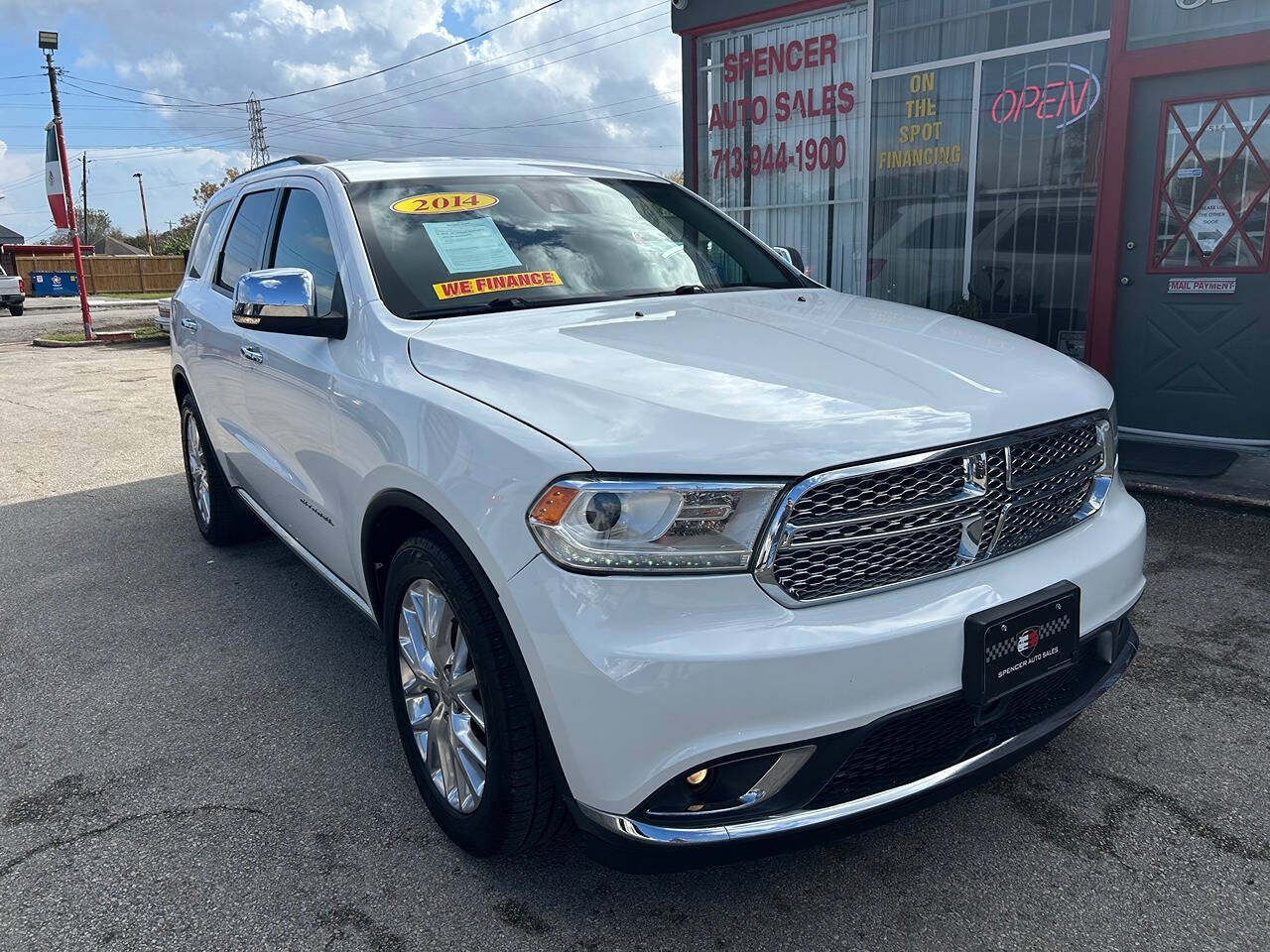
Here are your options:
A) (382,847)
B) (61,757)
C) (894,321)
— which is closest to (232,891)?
(382,847)

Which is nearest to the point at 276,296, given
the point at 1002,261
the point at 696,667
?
the point at 696,667

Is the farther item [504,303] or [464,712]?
[504,303]

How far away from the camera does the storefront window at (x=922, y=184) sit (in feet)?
26.7

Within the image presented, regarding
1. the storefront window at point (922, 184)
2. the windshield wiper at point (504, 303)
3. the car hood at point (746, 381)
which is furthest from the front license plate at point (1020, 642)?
the storefront window at point (922, 184)

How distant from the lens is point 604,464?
6.57ft

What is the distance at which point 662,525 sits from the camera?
1.99 metres

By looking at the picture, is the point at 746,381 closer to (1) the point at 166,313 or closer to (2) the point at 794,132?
(1) the point at 166,313

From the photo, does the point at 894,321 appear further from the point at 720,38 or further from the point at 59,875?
the point at 720,38

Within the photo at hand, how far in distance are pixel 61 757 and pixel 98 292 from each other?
50492 millimetres

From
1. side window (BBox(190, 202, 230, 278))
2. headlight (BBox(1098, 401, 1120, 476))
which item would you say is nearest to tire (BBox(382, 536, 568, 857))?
headlight (BBox(1098, 401, 1120, 476))

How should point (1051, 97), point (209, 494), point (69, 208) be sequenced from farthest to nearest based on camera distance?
point (69, 208), point (1051, 97), point (209, 494)

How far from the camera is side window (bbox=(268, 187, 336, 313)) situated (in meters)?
3.28

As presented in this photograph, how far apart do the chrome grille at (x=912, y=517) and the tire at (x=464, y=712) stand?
25.2 inches

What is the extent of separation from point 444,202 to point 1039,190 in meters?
5.80
